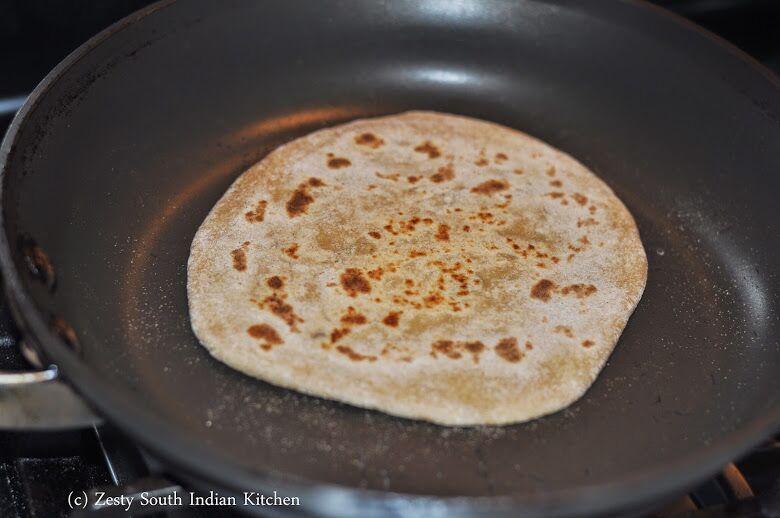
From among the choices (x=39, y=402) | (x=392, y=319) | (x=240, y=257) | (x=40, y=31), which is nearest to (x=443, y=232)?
(x=392, y=319)

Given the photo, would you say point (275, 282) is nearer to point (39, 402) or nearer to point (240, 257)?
point (240, 257)

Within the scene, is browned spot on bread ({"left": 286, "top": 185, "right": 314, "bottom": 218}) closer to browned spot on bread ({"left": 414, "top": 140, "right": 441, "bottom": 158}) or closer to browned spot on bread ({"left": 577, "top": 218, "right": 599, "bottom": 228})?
browned spot on bread ({"left": 414, "top": 140, "right": 441, "bottom": 158})

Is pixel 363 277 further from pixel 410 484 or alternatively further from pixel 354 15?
pixel 354 15

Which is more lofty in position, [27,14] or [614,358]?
[27,14]

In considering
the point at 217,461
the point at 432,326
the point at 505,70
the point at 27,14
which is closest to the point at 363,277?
the point at 432,326

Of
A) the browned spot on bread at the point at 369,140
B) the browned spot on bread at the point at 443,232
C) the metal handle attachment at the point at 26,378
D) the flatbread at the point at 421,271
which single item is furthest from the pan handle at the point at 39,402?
the browned spot on bread at the point at 369,140

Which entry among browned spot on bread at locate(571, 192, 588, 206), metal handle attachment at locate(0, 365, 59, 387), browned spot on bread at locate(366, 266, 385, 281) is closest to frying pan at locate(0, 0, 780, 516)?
metal handle attachment at locate(0, 365, 59, 387)
